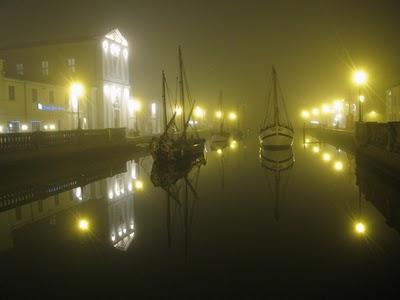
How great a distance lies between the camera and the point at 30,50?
210ft

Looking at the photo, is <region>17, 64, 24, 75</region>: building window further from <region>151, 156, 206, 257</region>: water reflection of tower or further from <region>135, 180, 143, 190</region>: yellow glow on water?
<region>135, 180, 143, 190</region>: yellow glow on water

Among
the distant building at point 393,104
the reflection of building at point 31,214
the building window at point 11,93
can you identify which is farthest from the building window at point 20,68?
the distant building at point 393,104

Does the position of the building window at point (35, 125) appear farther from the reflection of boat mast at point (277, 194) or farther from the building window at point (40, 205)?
the building window at point (40, 205)

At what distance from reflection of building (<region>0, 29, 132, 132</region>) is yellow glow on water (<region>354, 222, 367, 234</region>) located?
40213 mm

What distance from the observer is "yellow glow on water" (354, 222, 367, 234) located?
45.1 feet

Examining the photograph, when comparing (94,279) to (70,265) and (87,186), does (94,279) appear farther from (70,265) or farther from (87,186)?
(87,186)

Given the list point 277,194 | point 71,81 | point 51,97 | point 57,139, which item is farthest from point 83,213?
point 71,81

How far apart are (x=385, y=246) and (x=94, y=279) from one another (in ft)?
24.6

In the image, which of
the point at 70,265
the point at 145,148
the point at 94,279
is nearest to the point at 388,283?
the point at 94,279

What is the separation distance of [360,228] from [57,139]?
27.6m

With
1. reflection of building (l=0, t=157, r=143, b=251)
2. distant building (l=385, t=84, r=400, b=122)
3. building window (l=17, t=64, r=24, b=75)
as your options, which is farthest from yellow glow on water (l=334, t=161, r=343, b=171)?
building window (l=17, t=64, r=24, b=75)

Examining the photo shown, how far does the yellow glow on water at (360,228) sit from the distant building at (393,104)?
5619 cm

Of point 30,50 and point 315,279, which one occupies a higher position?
point 30,50

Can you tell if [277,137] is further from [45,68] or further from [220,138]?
[45,68]
